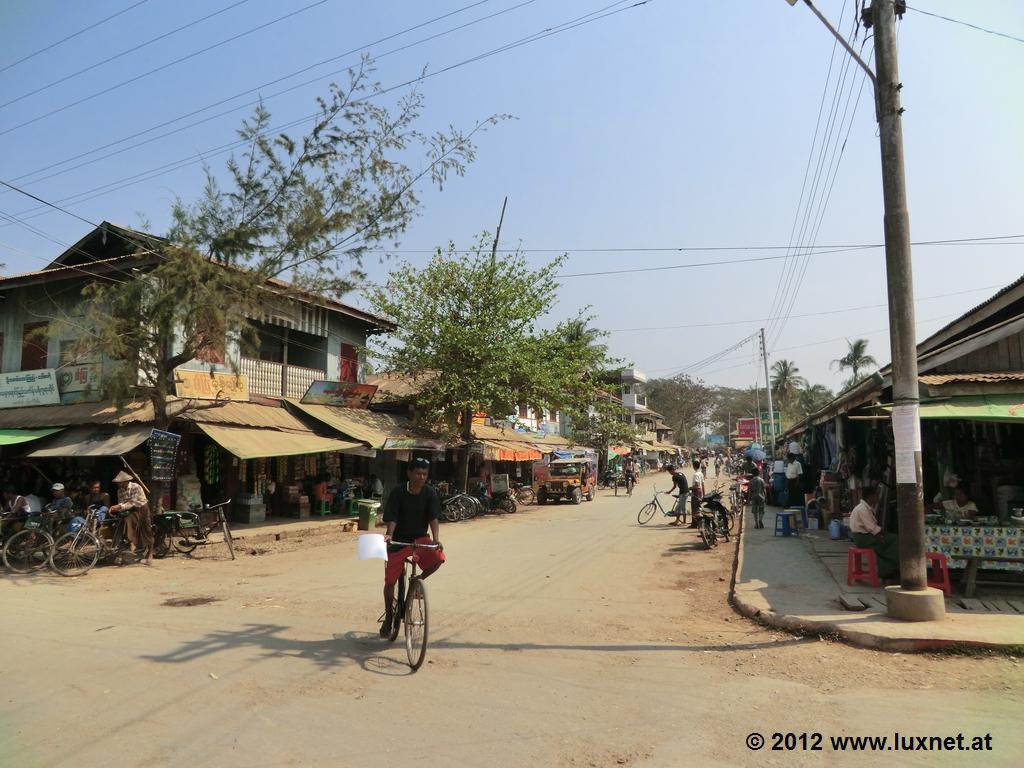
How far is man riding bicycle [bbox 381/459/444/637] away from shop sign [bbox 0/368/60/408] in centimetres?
1481

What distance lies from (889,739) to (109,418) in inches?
619

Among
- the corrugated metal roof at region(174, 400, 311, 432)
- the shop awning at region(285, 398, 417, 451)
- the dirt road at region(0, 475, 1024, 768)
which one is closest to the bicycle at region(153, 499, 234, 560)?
the corrugated metal roof at region(174, 400, 311, 432)

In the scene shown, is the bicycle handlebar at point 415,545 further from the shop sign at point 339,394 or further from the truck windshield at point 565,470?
the truck windshield at point 565,470

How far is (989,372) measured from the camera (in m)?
10.1

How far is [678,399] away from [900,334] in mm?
86095

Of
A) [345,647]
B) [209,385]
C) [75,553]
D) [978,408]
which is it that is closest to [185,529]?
[75,553]

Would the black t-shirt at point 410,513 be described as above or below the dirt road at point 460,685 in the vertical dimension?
above

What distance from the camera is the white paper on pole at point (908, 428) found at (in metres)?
7.51

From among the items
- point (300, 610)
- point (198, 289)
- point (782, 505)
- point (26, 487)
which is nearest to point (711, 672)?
point (300, 610)

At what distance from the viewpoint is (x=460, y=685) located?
5.60 m

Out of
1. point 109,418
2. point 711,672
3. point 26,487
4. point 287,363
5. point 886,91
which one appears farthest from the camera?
point 287,363

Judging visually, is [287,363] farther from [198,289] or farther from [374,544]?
[374,544]

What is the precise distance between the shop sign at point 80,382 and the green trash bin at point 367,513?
7.05 meters

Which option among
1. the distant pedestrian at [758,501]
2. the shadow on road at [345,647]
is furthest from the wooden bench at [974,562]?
the distant pedestrian at [758,501]
